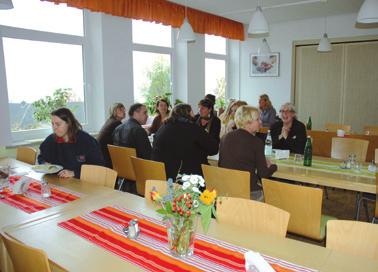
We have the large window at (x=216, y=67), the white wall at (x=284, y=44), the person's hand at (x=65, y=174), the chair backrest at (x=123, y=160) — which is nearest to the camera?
the person's hand at (x=65, y=174)

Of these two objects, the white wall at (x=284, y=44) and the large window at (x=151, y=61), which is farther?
the white wall at (x=284, y=44)

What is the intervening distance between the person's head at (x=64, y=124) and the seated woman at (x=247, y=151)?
1.19 meters

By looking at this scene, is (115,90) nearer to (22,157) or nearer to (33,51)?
(33,51)

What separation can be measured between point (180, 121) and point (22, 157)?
1.71 m

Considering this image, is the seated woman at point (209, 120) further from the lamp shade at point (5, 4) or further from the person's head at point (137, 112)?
the lamp shade at point (5, 4)

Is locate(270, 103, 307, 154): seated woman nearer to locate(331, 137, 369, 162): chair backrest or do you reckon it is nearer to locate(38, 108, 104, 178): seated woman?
locate(331, 137, 369, 162): chair backrest

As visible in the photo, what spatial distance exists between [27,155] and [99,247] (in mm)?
A: 2363

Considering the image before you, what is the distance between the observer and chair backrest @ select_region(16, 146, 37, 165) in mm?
3445

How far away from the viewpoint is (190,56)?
6.33 m

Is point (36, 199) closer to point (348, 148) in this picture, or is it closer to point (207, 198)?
point (207, 198)

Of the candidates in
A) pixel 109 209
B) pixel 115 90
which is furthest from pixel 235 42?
pixel 109 209

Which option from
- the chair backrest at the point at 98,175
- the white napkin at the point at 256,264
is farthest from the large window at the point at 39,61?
the white napkin at the point at 256,264

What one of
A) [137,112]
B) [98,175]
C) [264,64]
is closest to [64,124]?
[98,175]

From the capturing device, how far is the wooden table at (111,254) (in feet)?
4.44
